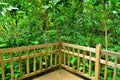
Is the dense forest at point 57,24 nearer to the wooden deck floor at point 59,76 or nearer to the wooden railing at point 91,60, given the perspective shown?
the wooden railing at point 91,60

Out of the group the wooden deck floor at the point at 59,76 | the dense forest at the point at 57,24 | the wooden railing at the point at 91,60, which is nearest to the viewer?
the wooden railing at the point at 91,60

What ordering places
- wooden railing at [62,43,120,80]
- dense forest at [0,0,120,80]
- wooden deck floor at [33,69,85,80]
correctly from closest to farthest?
wooden railing at [62,43,120,80]
wooden deck floor at [33,69,85,80]
dense forest at [0,0,120,80]

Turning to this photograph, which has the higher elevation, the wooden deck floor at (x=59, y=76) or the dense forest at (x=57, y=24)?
the dense forest at (x=57, y=24)

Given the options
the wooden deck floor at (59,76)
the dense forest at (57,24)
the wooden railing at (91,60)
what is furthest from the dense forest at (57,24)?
the wooden deck floor at (59,76)

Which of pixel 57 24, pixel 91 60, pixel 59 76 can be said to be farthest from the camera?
pixel 57 24

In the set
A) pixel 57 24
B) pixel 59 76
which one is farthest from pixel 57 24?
pixel 59 76

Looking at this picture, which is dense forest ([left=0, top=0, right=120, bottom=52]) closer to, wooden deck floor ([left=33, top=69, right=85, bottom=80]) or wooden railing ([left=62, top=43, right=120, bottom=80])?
wooden railing ([left=62, top=43, right=120, bottom=80])

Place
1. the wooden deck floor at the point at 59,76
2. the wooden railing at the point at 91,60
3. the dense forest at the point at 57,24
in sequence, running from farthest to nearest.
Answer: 1. the dense forest at the point at 57,24
2. the wooden deck floor at the point at 59,76
3. the wooden railing at the point at 91,60

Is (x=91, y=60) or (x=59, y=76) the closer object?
(x=91, y=60)

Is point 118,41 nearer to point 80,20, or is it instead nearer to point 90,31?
point 90,31

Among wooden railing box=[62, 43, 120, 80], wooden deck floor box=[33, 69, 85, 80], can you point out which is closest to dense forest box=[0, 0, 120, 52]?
wooden railing box=[62, 43, 120, 80]

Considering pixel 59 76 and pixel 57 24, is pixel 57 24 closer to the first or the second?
pixel 57 24

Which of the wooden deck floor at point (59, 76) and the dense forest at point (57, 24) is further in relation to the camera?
the dense forest at point (57, 24)

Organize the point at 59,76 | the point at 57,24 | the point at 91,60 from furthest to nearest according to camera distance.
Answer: the point at 57,24 < the point at 59,76 < the point at 91,60
